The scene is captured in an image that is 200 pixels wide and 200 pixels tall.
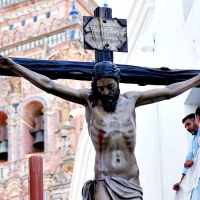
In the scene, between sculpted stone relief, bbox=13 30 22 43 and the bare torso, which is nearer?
the bare torso

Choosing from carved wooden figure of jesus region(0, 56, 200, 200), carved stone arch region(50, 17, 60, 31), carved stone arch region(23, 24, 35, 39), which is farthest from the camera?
carved stone arch region(23, 24, 35, 39)

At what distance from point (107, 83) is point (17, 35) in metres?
34.0

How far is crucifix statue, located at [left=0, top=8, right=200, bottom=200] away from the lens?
928 centimetres

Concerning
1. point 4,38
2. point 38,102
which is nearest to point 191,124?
point 38,102

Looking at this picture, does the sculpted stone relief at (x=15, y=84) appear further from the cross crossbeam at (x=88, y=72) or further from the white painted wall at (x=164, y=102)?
the cross crossbeam at (x=88, y=72)

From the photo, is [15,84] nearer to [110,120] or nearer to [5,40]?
[5,40]

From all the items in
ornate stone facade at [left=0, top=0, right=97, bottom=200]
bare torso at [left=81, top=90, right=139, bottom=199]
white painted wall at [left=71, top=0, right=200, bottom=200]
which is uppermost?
ornate stone facade at [left=0, top=0, right=97, bottom=200]

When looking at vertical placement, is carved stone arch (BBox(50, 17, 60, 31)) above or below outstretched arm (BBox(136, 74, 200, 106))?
above

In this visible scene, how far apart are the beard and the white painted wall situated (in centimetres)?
420

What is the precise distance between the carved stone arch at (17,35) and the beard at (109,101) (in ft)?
110

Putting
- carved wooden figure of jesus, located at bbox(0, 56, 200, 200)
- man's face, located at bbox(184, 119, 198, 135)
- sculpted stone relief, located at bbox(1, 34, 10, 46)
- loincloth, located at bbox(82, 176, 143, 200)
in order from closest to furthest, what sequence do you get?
loincloth, located at bbox(82, 176, 143, 200)
carved wooden figure of jesus, located at bbox(0, 56, 200, 200)
man's face, located at bbox(184, 119, 198, 135)
sculpted stone relief, located at bbox(1, 34, 10, 46)

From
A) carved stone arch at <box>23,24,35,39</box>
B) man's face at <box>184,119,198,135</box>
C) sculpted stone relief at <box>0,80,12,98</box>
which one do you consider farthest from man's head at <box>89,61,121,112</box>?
carved stone arch at <box>23,24,35,39</box>

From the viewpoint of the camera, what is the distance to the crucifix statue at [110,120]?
928cm

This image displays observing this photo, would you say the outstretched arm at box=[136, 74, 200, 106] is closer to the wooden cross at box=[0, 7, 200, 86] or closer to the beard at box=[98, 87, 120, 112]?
the beard at box=[98, 87, 120, 112]
